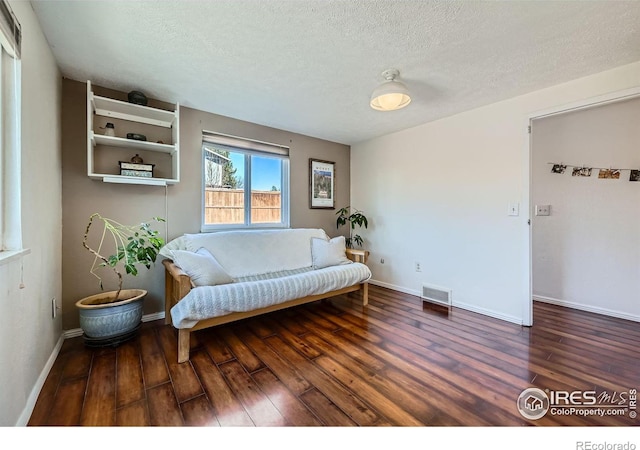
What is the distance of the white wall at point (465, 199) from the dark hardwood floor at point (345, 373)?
1.55 ft

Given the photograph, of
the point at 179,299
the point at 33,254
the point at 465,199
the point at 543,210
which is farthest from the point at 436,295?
the point at 33,254

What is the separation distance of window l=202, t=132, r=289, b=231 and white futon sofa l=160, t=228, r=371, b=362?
395 millimetres

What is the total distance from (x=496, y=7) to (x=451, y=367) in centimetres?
219

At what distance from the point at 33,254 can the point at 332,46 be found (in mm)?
2227

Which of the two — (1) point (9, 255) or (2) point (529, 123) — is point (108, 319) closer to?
(1) point (9, 255)

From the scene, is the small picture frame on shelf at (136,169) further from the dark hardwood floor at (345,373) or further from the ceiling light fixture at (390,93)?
the ceiling light fixture at (390,93)

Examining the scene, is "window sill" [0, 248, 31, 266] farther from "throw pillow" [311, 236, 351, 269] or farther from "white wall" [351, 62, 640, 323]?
"white wall" [351, 62, 640, 323]

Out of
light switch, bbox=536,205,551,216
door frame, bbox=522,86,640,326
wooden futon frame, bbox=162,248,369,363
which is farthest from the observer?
light switch, bbox=536,205,551,216

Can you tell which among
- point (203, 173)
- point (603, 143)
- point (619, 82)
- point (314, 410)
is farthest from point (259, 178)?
point (603, 143)

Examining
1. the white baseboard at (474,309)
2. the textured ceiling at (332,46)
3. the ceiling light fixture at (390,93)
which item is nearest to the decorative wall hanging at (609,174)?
the textured ceiling at (332,46)

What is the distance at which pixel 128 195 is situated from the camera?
2.45m

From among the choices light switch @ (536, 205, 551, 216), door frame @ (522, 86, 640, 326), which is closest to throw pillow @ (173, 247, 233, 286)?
door frame @ (522, 86, 640, 326)

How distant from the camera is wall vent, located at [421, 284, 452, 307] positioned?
304cm

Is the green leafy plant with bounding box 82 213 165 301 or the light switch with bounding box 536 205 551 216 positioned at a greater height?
the light switch with bounding box 536 205 551 216
